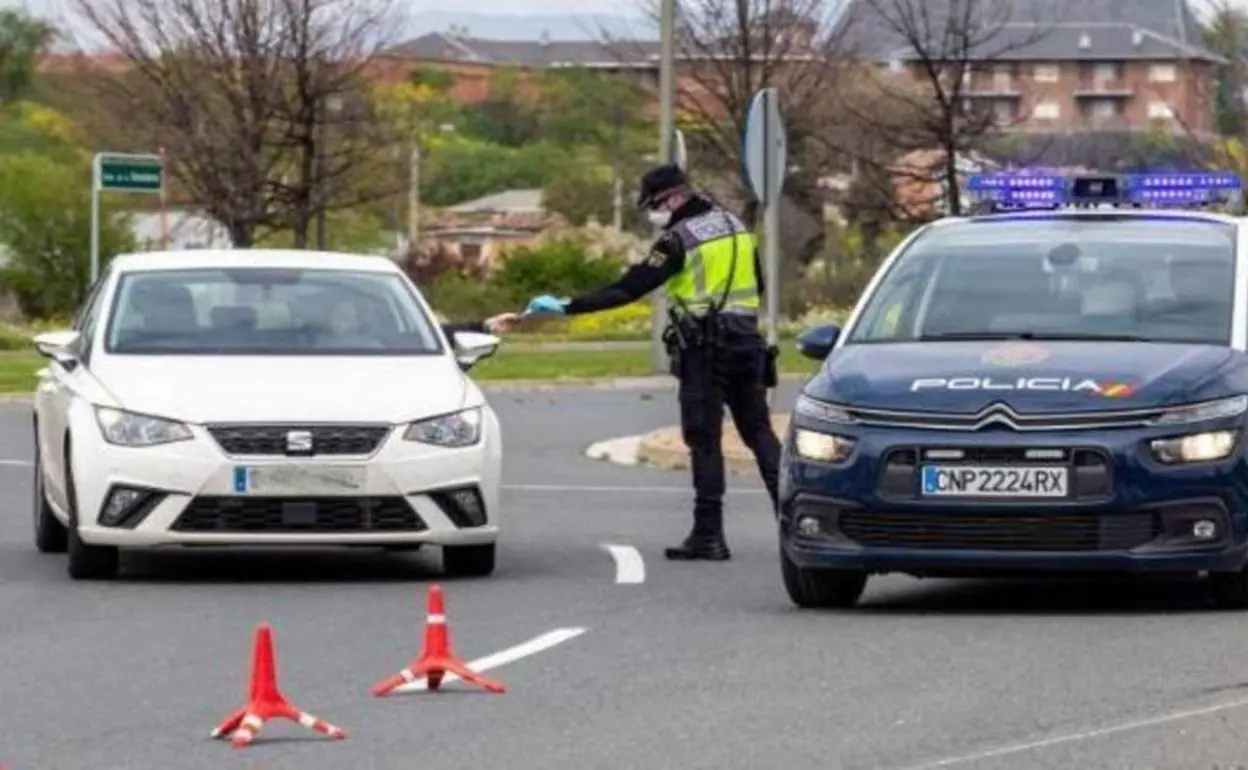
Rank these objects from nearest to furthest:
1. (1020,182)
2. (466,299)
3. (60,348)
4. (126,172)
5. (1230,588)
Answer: (1230,588) < (1020,182) < (60,348) < (126,172) < (466,299)

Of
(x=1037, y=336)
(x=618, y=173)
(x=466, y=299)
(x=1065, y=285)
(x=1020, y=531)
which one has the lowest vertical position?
(x=466, y=299)

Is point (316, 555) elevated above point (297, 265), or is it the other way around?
point (297, 265)

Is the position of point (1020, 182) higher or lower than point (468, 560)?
higher

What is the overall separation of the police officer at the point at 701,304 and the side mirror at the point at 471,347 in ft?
1.12

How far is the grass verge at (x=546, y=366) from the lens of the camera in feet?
128

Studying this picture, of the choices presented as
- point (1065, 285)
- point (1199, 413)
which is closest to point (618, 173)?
point (1065, 285)

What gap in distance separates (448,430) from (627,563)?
1.42m

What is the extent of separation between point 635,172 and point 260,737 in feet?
292

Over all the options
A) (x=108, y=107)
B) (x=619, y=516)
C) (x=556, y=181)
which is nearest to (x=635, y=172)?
(x=556, y=181)

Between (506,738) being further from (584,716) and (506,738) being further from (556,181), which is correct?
(556,181)

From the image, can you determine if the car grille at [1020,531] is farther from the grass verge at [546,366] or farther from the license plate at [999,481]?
the grass verge at [546,366]

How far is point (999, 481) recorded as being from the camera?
1258 cm

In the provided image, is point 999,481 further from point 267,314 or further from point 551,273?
point 551,273

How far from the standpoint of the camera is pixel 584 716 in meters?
10.4
